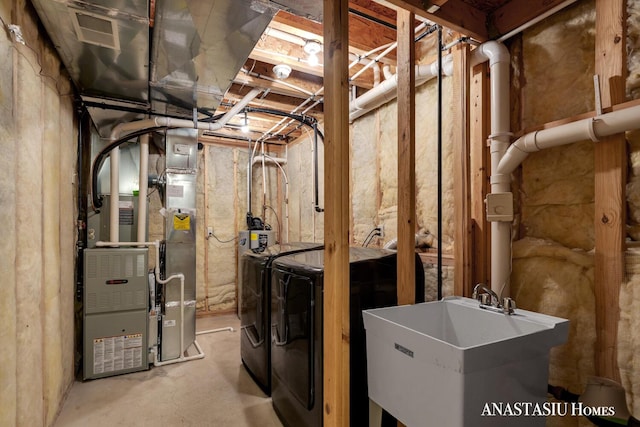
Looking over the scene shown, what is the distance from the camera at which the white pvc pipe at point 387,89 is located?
209 centimetres

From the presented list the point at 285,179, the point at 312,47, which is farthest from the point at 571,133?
the point at 285,179

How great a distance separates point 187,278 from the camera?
322 cm

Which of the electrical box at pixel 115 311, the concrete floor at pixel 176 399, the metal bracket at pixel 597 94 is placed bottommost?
the concrete floor at pixel 176 399

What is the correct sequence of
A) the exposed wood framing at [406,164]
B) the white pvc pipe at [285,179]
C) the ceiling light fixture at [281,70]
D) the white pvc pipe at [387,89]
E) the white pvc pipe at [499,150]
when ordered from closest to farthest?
the exposed wood framing at [406,164]
the white pvc pipe at [499,150]
the white pvc pipe at [387,89]
the ceiling light fixture at [281,70]
the white pvc pipe at [285,179]

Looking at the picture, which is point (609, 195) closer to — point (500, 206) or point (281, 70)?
point (500, 206)

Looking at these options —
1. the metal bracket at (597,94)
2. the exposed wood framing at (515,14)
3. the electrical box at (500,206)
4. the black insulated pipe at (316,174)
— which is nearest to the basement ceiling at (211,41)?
the exposed wood framing at (515,14)

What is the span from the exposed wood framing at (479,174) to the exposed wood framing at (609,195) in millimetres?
522

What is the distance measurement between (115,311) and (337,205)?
2585 millimetres

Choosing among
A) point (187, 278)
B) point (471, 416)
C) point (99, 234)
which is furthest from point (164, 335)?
point (471, 416)

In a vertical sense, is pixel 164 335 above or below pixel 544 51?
below

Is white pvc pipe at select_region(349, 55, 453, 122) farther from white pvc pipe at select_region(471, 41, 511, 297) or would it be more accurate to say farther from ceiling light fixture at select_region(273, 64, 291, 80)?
ceiling light fixture at select_region(273, 64, 291, 80)

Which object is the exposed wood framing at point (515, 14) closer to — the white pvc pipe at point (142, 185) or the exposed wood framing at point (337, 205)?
the exposed wood framing at point (337, 205)

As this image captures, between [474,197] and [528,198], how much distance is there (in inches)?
10.7

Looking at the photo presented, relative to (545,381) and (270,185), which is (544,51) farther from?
(270,185)
